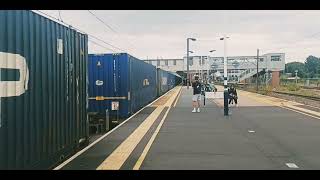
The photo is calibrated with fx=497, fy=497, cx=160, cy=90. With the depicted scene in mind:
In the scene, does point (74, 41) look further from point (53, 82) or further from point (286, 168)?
point (286, 168)

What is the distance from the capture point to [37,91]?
29.2 ft

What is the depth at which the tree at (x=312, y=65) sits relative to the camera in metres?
160

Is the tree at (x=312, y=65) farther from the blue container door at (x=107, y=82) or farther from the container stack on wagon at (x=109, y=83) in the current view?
the blue container door at (x=107, y=82)

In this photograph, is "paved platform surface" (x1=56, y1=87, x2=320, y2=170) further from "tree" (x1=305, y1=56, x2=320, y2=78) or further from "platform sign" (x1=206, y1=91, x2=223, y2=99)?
"tree" (x1=305, y1=56, x2=320, y2=78)

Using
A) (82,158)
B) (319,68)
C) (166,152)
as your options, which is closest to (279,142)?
(166,152)

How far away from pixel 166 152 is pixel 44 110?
359cm

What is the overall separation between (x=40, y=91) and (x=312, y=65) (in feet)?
551

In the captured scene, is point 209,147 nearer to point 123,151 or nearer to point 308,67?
point 123,151

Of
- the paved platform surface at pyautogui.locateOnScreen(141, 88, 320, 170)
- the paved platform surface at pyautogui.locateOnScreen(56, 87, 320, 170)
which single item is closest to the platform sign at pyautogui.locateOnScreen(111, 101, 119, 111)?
the paved platform surface at pyautogui.locateOnScreen(56, 87, 320, 170)

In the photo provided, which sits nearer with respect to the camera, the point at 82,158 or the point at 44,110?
the point at 44,110

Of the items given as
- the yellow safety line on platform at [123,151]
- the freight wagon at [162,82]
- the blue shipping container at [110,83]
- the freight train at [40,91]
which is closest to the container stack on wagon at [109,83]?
the blue shipping container at [110,83]

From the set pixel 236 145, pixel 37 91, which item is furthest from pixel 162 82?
pixel 37 91

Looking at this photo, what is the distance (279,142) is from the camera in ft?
44.4
